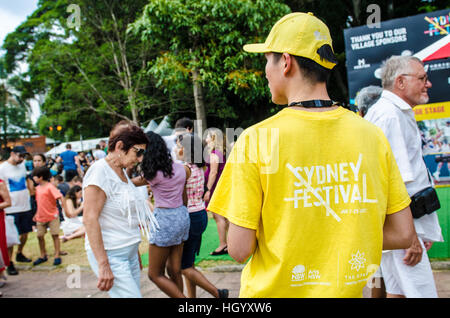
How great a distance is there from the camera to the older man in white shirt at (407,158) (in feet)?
7.35

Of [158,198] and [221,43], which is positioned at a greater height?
[221,43]

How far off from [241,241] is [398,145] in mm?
1542

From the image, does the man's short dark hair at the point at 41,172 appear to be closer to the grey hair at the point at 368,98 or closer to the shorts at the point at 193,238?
the shorts at the point at 193,238

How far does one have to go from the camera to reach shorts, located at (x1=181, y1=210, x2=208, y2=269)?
145 inches

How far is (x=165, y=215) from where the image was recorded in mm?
3307

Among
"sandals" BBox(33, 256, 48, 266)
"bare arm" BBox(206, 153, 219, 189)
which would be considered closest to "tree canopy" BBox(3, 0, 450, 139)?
"bare arm" BBox(206, 153, 219, 189)

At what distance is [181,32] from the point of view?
10359 mm

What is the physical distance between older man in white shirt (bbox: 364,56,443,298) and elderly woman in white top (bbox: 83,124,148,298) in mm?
1831

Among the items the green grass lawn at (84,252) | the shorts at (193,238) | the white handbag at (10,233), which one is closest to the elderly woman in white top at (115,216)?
the shorts at (193,238)

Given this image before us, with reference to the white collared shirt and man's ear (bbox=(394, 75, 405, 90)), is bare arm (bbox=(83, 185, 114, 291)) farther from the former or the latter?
man's ear (bbox=(394, 75, 405, 90))
